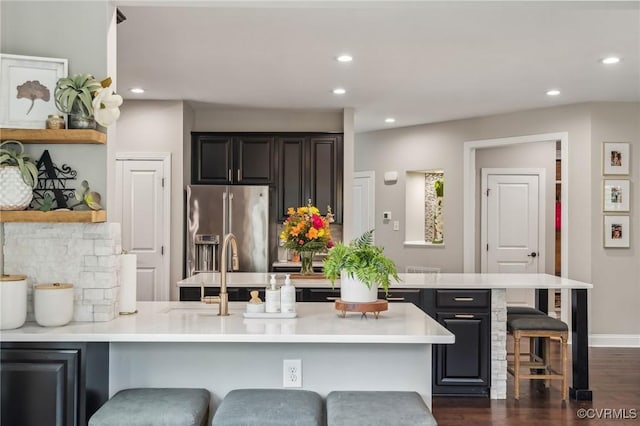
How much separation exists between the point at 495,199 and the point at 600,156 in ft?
5.78

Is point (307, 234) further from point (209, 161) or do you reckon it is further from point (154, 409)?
point (209, 161)

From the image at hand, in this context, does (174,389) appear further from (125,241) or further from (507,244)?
(507,244)

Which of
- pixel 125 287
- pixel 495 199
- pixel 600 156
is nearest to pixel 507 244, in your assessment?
pixel 495 199

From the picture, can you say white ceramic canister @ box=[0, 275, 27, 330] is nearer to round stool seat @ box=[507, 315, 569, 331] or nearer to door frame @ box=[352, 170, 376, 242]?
round stool seat @ box=[507, 315, 569, 331]

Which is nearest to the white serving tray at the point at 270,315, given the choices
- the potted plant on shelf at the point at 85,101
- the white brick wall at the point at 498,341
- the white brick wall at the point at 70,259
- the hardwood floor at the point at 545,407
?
the white brick wall at the point at 70,259

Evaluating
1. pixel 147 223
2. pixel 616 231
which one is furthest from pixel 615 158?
pixel 147 223

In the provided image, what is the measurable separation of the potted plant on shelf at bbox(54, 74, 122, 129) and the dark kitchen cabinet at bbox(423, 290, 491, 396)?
8.75ft

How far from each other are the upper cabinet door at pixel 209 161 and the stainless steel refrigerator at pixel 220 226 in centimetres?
35

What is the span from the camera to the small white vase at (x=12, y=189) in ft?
7.90

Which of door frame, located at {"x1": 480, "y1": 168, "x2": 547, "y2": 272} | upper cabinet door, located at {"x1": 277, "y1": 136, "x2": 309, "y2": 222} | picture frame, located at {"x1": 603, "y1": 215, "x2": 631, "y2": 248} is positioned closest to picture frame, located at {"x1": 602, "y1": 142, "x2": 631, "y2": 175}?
picture frame, located at {"x1": 603, "y1": 215, "x2": 631, "y2": 248}

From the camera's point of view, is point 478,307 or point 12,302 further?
point 478,307

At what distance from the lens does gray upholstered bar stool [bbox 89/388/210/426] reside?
2111mm

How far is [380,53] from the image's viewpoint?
447 centimetres

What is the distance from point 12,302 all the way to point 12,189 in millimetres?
474
